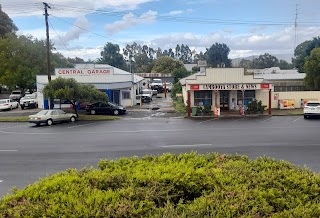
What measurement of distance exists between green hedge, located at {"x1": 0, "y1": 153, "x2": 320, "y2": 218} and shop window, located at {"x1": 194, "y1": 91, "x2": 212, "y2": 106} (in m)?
27.8

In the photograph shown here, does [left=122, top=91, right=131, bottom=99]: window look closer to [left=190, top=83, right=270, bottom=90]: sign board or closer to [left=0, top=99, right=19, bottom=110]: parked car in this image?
[left=190, top=83, right=270, bottom=90]: sign board

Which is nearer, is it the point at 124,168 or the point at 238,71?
the point at 124,168

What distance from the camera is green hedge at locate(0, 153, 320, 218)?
4570 millimetres

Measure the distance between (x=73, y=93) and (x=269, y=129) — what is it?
52.7 feet

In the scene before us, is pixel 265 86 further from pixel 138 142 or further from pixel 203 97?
pixel 138 142

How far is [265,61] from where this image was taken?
12512cm

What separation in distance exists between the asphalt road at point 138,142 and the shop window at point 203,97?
21.3ft

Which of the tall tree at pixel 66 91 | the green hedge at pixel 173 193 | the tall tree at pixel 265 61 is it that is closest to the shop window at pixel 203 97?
the tall tree at pixel 66 91

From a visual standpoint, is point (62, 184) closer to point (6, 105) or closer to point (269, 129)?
point (269, 129)

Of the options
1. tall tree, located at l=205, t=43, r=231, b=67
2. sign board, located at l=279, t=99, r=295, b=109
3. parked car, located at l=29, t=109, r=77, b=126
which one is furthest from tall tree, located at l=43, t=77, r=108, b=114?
tall tree, located at l=205, t=43, r=231, b=67

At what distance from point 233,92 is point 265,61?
97.3 metres

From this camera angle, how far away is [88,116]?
31469 mm

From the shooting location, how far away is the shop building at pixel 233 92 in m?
32.4

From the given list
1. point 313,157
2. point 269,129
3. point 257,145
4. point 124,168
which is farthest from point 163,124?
point 124,168
